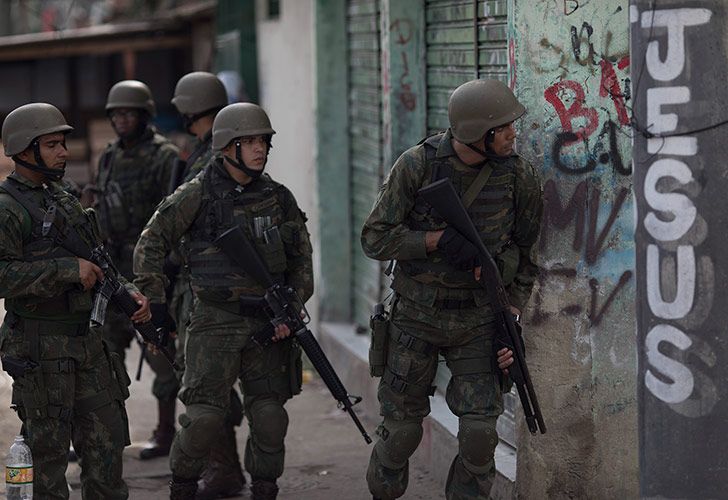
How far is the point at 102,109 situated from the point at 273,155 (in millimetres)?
5963

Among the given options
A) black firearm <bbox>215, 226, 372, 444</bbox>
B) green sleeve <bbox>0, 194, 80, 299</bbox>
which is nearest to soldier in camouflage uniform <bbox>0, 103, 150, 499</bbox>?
green sleeve <bbox>0, 194, 80, 299</bbox>

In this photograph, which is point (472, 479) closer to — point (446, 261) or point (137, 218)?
point (446, 261)

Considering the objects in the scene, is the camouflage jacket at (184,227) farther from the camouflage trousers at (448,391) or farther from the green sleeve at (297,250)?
the camouflage trousers at (448,391)

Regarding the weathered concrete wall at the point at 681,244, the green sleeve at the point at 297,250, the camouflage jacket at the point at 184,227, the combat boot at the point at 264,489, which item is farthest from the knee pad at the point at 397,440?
the weathered concrete wall at the point at 681,244

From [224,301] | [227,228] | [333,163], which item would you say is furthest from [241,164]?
[333,163]

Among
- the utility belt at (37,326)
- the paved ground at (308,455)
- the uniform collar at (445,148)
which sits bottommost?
the paved ground at (308,455)

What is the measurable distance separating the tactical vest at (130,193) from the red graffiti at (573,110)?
2810 mm

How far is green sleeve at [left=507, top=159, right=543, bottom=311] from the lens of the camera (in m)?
5.29

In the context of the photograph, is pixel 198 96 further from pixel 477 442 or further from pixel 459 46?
pixel 477 442

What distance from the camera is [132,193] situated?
7449mm

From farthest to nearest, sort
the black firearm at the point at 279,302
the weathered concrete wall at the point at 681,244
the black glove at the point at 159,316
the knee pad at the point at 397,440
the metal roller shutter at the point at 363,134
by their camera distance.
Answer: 1. the metal roller shutter at the point at 363,134
2. the black glove at the point at 159,316
3. the black firearm at the point at 279,302
4. the knee pad at the point at 397,440
5. the weathered concrete wall at the point at 681,244

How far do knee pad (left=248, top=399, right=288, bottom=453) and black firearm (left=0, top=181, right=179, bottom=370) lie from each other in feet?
2.74

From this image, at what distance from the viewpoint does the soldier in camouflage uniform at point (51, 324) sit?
5.19 metres

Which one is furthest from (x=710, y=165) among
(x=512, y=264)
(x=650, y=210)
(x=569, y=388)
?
(x=569, y=388)
